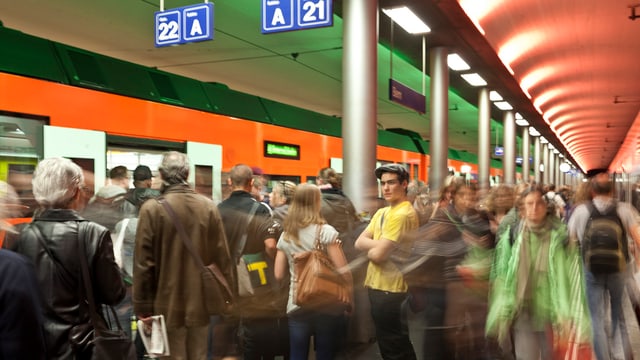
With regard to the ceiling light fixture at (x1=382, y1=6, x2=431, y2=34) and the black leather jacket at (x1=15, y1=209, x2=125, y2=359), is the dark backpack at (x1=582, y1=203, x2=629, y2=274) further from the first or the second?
the ceiling light fixture at (x1=382, y1=6, x2=431, y2=34)

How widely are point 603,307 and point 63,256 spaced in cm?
436

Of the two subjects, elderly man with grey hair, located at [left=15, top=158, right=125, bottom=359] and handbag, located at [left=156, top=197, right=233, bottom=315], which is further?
handbag, located at [left=156, top=197, right=233, bottom=315]

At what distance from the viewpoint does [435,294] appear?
3.44 meters

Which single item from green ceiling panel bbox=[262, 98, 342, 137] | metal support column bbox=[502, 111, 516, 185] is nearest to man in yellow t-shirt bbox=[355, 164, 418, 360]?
green ceiling panel bbox=[262, 98, 342, 137]

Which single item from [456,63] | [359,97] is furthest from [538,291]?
[456,63]

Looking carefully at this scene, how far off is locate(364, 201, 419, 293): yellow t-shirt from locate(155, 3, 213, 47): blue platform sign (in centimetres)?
379

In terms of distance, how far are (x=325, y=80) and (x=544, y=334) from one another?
43.5 ft

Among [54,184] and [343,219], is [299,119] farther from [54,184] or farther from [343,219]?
[54,184]

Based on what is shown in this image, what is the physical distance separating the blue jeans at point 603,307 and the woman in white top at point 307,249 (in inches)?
97.1

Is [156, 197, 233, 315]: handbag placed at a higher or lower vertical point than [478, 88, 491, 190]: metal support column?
lower

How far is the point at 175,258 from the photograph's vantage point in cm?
319

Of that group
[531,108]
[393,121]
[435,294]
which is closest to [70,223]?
[435,294]

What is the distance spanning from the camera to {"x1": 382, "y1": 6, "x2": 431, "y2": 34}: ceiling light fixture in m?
7.87

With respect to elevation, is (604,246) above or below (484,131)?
below
